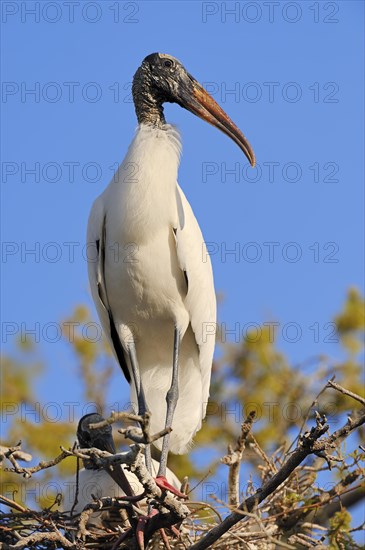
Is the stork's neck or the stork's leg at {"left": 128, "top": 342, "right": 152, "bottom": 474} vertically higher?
the stork's neck

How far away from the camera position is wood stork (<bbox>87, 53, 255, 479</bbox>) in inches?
216

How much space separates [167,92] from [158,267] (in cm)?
111

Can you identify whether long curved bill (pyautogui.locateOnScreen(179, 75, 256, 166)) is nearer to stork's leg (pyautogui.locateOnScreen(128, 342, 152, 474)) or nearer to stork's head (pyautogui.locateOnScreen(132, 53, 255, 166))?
stork's head (pyautogui.locateOnScreen(132, 53, 255, 166))

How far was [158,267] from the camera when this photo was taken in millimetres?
5492

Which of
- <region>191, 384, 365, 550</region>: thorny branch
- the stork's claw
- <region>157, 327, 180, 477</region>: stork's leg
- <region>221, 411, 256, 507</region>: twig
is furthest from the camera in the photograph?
<region>157, 327, 180, 477</region>: stork's leg

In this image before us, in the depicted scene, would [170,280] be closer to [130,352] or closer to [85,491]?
[130,352]

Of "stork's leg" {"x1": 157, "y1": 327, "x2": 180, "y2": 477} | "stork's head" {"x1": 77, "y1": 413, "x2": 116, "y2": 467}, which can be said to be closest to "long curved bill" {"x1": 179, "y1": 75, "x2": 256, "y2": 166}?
"stork's leg" {"x1": 157, "y1": 327, "x2": 180, "y2": 477}

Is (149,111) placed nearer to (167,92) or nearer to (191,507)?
(167,92)

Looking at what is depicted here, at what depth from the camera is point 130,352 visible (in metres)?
5.74

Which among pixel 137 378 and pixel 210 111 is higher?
pixel 210 111

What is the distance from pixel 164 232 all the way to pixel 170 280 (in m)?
0.25

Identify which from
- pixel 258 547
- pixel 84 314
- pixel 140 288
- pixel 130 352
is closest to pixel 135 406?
pixel 130 352

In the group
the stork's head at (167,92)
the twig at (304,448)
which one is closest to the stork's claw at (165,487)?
the twig at (304,448)

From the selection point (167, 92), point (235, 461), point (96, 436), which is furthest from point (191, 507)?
point (167, 92)
